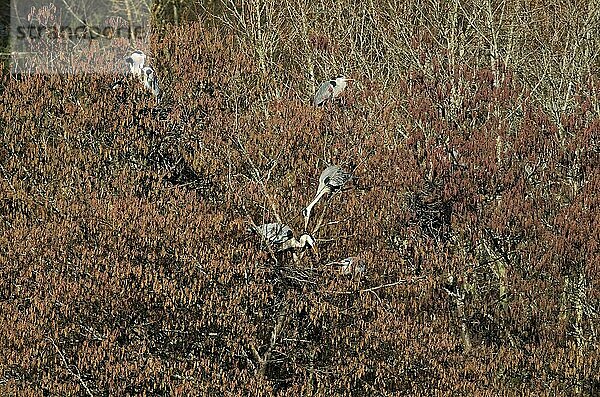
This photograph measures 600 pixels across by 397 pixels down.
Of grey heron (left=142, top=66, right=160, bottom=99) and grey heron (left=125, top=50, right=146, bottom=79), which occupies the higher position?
grey heron (left=125, top=50, right=146, bottom=79)

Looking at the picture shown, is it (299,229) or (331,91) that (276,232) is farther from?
(331,91)

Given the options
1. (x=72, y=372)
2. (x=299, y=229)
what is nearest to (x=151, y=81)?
(x=299, y=229)

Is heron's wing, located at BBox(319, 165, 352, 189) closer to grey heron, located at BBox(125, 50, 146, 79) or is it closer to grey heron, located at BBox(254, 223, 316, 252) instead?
grey heron, located at BBox(254, 223, 316, 252)

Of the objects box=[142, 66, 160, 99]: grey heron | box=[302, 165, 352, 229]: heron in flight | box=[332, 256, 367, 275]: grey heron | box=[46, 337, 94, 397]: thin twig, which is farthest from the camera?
box=[142, 66, 160, 99]: grey heron

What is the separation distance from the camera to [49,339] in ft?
32.0

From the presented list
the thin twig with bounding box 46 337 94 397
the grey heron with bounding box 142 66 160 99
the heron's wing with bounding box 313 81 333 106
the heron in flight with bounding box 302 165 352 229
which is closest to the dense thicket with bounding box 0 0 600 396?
the thin twig with bounding box 46 337 94 397

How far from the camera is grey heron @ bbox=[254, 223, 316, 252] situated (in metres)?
9.87

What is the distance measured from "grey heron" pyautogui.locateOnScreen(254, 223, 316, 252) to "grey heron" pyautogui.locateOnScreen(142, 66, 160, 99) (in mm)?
2910

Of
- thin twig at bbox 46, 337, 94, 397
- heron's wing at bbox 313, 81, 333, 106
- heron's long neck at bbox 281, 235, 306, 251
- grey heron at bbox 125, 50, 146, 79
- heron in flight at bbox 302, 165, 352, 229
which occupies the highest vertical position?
grey heron at bbox 125, 50, 146, 79

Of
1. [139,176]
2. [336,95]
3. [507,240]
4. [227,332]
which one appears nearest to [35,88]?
[139,176]

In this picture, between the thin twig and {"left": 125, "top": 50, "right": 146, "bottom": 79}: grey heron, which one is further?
{"left": 125, "top": 50, "right": 146, "bottom": 79}: grey heron

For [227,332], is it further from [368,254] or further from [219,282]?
[368,254]

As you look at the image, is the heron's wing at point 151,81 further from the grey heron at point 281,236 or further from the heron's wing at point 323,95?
the grey heron at point 281,236

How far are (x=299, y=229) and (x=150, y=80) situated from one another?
8.79 ft
